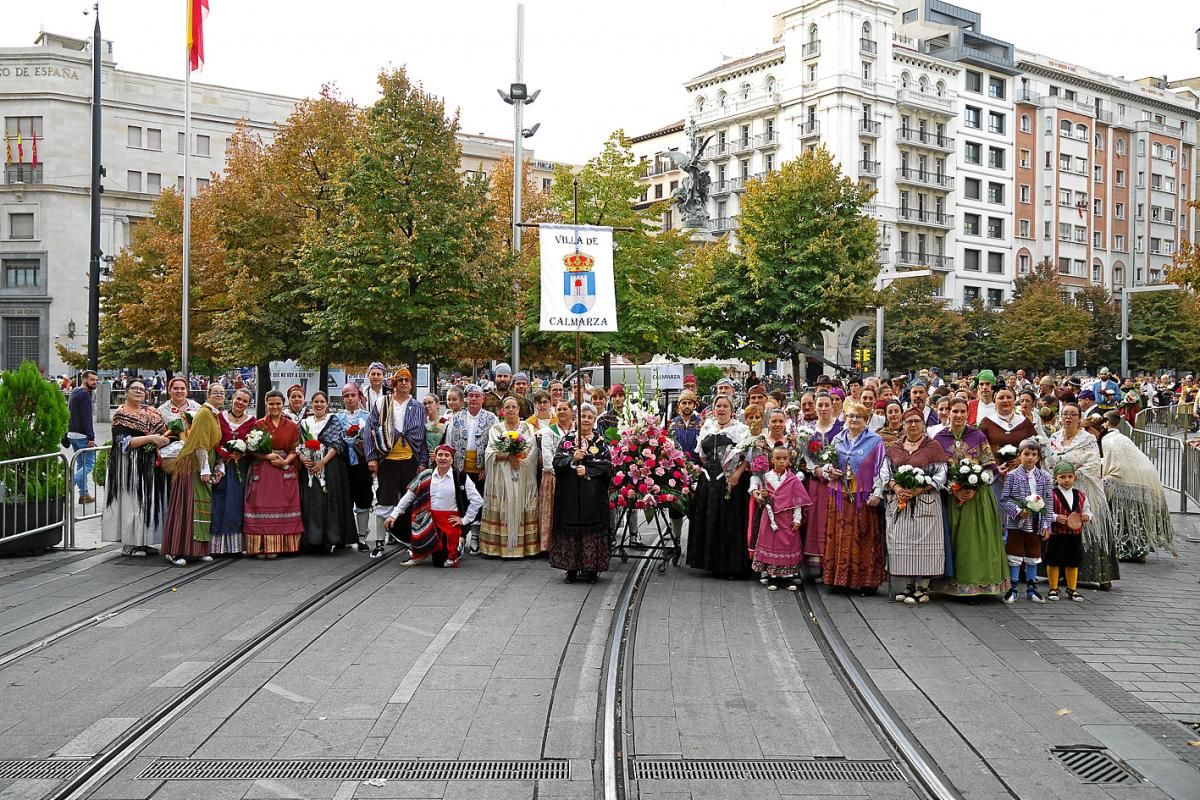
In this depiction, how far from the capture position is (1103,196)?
3189 inches

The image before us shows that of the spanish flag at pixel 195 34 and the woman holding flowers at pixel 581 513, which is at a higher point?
the spanish flag at pixel 195 34

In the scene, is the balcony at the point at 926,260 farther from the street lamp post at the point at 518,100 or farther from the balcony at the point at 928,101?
the street lamp post at the point at 518,100

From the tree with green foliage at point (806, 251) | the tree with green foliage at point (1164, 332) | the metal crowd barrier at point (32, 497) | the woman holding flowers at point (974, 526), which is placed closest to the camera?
the woman holding flowers at point (974, 526)

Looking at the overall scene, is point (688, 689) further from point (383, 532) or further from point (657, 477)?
point (383, 532)

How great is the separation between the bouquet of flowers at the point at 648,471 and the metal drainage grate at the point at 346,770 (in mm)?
5486

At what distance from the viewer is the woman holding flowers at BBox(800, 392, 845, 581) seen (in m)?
10.6

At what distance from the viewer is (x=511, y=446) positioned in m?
11.9

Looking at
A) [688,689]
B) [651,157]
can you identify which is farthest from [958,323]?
[688,689]

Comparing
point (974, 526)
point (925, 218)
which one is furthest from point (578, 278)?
point (925, 218)

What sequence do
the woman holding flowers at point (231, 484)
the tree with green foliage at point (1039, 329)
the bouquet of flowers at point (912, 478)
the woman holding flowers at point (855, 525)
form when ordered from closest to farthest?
the bouquet of flowers at point (912, 478), the woman holding flowers at point (855, 525), the woman holding flowers at point (231, 484), the tree with green foliage at point (1039, 329)

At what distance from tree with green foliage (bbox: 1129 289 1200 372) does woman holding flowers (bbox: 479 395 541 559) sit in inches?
2358

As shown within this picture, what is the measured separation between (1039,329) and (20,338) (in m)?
58.3

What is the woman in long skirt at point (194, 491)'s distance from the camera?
38.1 feet

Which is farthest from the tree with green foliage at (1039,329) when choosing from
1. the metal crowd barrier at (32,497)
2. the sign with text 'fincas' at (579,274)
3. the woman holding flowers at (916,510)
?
the metal crowd barrier at (32,497)
